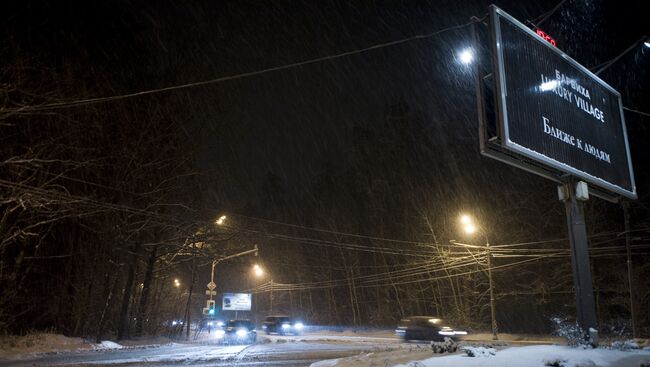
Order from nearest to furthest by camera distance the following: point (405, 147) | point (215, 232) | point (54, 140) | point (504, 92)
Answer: point (504, 92) → point (54, 140) → point (215, 232) → point (405, 147)

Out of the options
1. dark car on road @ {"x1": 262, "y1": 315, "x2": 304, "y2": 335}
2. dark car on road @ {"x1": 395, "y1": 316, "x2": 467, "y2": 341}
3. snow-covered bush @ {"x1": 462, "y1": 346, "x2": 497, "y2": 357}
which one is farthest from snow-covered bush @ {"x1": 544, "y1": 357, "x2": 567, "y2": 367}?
dark car on road @ {"x1": 262, "y1": 315, "x2": 304, "y2": 335}

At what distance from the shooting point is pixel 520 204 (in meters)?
37.8

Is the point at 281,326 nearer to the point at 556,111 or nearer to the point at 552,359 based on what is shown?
the point at 556,111

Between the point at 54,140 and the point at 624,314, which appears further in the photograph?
the point at 624,314

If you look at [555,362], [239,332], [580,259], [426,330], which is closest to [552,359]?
[555,362]

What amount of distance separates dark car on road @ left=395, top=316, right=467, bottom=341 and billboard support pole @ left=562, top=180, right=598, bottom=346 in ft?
56.0

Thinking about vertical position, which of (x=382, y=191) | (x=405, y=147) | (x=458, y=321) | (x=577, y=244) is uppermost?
(x=405, y=147)

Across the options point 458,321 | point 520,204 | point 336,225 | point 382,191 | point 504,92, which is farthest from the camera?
point 336,225

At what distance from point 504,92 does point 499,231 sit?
101 ft

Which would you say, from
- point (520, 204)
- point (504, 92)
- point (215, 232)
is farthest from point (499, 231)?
point (504, 92)

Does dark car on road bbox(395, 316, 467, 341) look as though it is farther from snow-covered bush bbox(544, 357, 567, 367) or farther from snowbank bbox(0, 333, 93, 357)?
snow-covered bush bbox(544, 357, 567, 367)

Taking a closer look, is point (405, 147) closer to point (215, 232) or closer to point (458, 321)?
point (458, 321)

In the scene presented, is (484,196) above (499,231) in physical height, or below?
above

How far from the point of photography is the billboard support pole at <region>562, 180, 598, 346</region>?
1235cm
